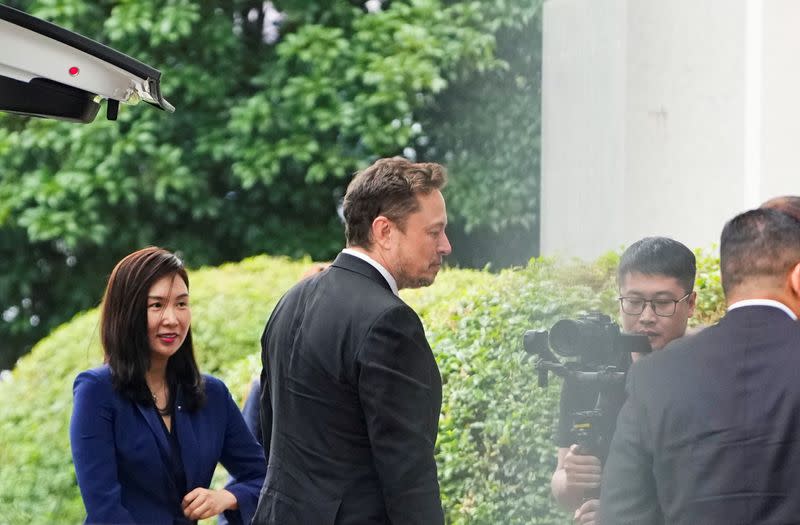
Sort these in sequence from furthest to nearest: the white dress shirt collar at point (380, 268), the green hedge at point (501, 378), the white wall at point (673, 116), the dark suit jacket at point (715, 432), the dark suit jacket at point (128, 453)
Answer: the white wall at point (673, 116) < the green hedge at point (501, 378) < the dark suit jacket at point (128, 453) < the white dress shirt collar at point (380, 268) < the dark suit jacket at point (715, 432)

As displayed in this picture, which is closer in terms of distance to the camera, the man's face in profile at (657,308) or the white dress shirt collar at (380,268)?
the white dress shirt collar at (380,268)

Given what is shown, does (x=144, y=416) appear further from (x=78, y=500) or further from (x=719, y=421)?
(x=78, y=500)

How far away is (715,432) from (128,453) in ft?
5.15

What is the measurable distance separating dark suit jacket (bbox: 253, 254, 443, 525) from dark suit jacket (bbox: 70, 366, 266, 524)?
1.61ft

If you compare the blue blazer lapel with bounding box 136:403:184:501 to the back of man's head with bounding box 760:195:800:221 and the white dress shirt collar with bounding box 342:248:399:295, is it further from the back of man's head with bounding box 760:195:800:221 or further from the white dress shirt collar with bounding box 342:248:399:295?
the back of man's head with bounding box 760:195:800:221

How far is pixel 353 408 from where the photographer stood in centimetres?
271

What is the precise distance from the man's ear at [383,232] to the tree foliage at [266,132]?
5.07 metres

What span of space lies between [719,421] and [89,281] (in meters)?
7.26

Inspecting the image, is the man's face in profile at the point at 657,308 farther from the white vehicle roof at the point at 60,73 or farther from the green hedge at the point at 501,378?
the white vehicle roof at the point at 60,73

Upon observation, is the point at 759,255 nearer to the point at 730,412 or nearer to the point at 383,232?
the point at 730,412

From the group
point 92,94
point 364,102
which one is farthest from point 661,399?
point 364,102

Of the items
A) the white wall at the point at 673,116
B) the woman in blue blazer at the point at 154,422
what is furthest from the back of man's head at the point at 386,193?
the white wall at the point at 673,116

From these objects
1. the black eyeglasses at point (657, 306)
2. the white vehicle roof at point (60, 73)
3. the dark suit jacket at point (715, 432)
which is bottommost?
the dark suit jacket at point (715, 432)

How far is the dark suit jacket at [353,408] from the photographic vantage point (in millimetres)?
2645
